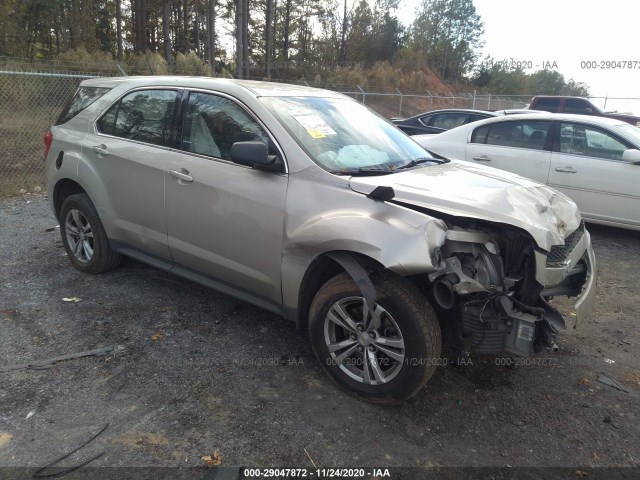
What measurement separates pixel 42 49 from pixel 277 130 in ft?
113

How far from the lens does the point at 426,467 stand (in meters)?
2.44

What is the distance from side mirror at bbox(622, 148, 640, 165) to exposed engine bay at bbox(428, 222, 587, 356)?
4.04 meters

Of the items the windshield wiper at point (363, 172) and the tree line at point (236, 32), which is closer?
the windshield wiper at point (363, 172)

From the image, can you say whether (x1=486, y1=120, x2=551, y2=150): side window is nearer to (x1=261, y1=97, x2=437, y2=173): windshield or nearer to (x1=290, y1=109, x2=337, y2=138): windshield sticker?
(x1=261, y1=97, x2=437, y2=173): windshield

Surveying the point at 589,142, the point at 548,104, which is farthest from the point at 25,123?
the point at 548,104

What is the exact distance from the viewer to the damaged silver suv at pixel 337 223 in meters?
2.63

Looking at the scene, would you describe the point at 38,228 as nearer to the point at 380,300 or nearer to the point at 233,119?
the point at 233,119

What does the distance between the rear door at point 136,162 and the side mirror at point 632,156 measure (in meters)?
5.32

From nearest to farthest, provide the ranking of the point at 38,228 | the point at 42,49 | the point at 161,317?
the point at 161,317, the point at 38,228, the point at 42,49

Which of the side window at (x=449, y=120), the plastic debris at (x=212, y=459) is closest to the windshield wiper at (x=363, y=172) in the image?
the plastic debris at (x=212, y=459)

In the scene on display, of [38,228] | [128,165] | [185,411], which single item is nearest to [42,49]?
[38,228]

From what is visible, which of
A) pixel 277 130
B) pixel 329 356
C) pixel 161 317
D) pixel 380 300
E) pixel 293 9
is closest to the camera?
pixel 380 300

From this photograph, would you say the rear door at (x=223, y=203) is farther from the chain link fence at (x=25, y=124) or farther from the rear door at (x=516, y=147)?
the chain link fence at (x=25, y=124)

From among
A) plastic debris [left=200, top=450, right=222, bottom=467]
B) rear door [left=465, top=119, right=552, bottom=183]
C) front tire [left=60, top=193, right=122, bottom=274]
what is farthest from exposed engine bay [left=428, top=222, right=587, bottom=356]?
rear door [left=465, top=119, right=552, bottom=183]
